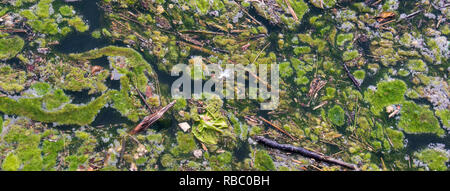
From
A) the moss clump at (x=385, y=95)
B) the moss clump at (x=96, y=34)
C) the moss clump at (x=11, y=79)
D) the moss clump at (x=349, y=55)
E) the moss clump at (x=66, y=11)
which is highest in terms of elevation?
the moss clump at (x=66, y=11)

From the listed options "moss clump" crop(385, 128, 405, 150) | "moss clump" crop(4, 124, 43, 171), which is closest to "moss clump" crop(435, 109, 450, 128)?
"moss clump" crop(385, 128, 405, 150)

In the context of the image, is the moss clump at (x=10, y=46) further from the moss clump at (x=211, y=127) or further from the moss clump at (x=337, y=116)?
the moss clump at (x=337, y=116)

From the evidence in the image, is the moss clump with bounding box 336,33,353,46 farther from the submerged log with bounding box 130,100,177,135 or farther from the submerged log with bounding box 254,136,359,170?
the submerged log with bounding box 130,100,177,135

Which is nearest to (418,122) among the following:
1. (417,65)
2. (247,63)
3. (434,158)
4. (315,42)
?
(434,158)

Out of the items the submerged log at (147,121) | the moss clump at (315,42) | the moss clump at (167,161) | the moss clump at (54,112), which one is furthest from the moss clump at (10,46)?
the moss clump at (315,42)

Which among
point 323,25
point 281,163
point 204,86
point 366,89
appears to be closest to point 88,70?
point 204,86
